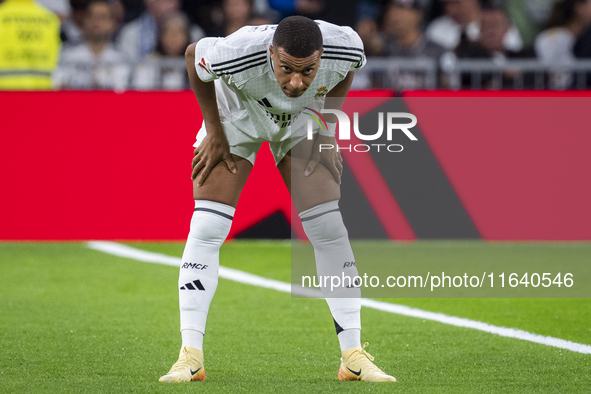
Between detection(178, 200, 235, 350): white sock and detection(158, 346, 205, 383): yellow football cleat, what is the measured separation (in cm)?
4

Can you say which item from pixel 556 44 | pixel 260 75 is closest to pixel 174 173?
pixel 260 75

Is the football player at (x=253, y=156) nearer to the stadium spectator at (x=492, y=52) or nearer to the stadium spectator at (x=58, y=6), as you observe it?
the stadium spectator at (x=492, y=52)

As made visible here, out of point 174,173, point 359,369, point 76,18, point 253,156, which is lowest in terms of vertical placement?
point 359,369

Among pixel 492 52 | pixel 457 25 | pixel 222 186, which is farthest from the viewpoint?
pixel 457 25

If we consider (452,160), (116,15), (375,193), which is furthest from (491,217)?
(116,15)

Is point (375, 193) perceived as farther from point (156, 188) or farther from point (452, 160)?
point (156, 188)

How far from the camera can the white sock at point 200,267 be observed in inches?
A: 139

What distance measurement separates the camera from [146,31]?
10508 millimetres

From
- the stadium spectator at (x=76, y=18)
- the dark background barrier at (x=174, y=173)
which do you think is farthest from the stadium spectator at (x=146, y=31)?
the dark background barrier at (x=174, y=173)

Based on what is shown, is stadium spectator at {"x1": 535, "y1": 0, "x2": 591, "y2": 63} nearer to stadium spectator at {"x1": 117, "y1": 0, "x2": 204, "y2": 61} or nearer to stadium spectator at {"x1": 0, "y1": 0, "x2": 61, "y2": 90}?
stadium spectator at {"x1": 117, "y1": 0, "x2": 204, "y2": 61}

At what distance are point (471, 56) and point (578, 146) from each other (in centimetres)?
222

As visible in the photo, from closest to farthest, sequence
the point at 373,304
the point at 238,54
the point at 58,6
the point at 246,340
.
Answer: the point at 238,54, the point at 246,340, the point at 373,304, the point at 58,6

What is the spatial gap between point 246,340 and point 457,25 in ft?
25.1

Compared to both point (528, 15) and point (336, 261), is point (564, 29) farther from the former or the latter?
point (336, 261)
